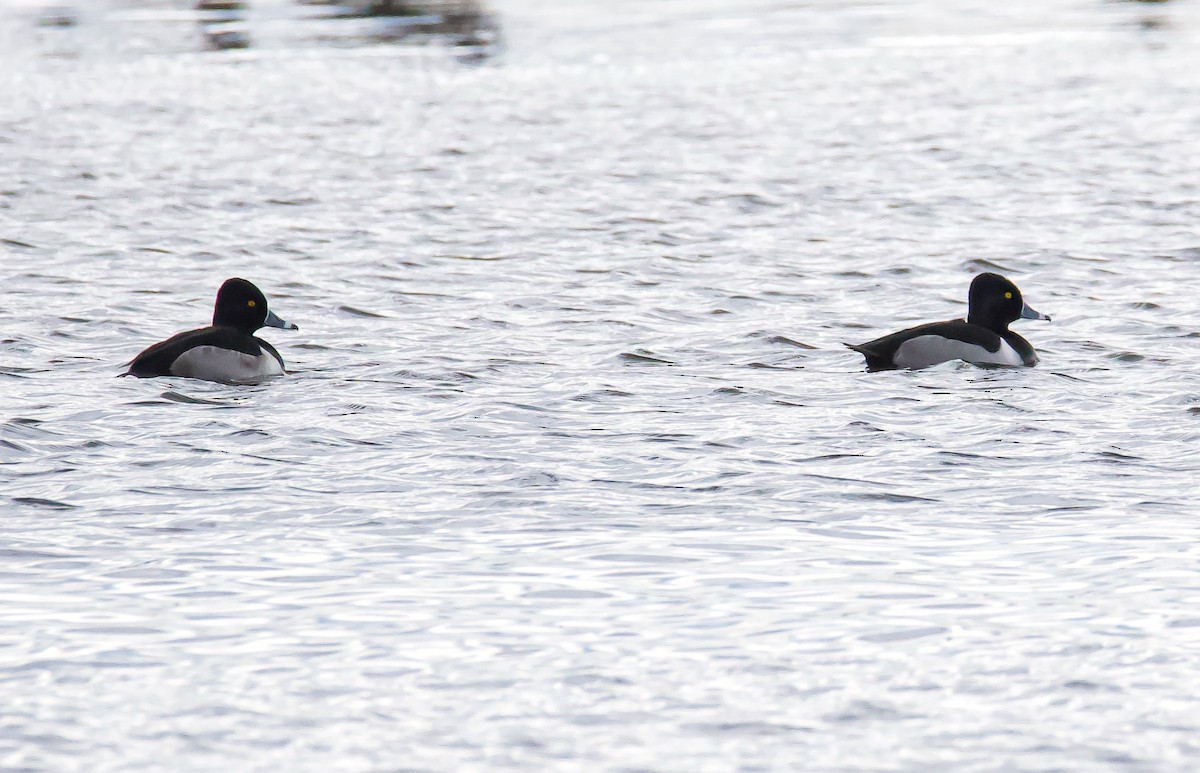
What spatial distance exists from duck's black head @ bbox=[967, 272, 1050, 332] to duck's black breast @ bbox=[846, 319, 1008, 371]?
1.51ft

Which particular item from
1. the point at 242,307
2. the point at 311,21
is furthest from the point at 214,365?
the point at 311,21

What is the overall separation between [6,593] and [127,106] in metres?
23.6

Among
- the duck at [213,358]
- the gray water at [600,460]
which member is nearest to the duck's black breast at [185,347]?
the duck at [213,358]

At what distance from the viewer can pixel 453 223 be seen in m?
22.0

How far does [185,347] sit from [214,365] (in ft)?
0.90

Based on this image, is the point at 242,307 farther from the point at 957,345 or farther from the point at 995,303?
the point at 995,303

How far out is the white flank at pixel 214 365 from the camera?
46.2 feet

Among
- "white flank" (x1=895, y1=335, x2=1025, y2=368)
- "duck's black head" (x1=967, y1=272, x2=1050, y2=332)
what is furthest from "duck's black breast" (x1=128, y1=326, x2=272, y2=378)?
"duck's black head" (x1=967, y1=272, x2=1050, y2=332)

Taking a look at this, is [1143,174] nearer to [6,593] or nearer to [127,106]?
[127,106]

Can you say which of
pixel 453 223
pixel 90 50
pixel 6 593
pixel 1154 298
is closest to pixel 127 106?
pixel 90 50

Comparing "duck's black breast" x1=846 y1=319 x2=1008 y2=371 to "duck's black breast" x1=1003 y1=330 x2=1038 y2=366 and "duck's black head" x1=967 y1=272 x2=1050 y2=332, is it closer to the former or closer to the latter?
"duck's black breast" x1=1003 y1=330 x2=1038 y2=366

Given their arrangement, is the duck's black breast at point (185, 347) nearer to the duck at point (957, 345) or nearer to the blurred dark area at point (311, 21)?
the duck at point (957, 345)

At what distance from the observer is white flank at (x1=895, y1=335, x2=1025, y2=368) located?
14516 millimetres

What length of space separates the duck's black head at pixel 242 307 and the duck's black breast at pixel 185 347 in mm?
569
